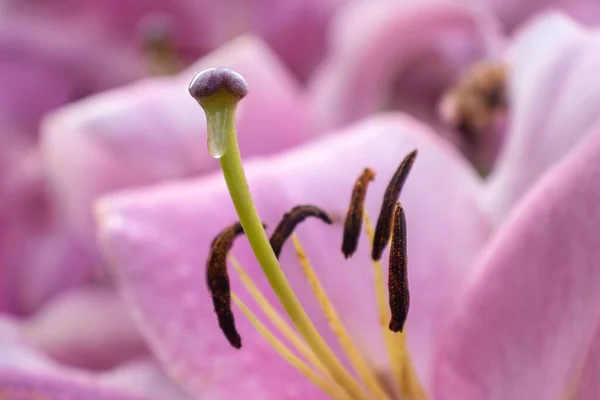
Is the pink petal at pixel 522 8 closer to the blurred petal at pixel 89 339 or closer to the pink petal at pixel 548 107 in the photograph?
the pink petal at pixel 548 107

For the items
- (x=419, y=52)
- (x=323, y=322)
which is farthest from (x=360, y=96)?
(x=323, y=322)

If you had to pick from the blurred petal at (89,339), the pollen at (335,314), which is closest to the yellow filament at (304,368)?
the pollen at (335,314)

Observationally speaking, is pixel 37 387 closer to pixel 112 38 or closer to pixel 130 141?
pixel 130 141

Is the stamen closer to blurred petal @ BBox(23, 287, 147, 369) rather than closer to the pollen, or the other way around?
the pollen

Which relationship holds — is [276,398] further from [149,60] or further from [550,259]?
[149,60]

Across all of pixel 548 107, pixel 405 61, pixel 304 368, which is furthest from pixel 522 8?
pixel 304 368

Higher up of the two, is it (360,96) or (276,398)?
(360,96)
